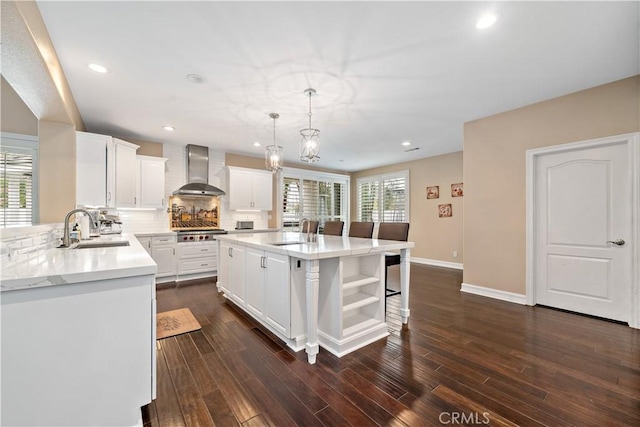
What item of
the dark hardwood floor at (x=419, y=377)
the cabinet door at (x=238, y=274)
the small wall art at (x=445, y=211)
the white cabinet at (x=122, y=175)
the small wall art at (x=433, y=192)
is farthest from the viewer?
the small wall art at (x=433, y=192)

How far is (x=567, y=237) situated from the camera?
317cm

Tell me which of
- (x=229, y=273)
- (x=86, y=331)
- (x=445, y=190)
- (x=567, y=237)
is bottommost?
(x=229, y=273)

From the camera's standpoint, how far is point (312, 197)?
7.36 meters

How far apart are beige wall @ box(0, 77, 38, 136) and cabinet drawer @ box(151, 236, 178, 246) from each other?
2066 millimetres

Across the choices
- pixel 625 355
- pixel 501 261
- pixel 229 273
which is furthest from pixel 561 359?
pixel 229 273

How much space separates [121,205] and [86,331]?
3.75m

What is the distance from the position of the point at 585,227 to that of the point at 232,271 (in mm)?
4286

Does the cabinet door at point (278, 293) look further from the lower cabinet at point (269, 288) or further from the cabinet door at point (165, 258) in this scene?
the cabinet door at point (165, 258)

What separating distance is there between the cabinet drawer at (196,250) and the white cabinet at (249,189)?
3.24ft

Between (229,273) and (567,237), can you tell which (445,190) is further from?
(229,273)

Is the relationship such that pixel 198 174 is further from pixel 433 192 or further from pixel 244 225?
pixel 433 192

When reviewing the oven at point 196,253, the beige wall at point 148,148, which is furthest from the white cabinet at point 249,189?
the beige wall at point 148,148

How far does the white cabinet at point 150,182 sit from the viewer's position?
4586mm

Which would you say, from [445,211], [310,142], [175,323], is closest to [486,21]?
[310,142]
